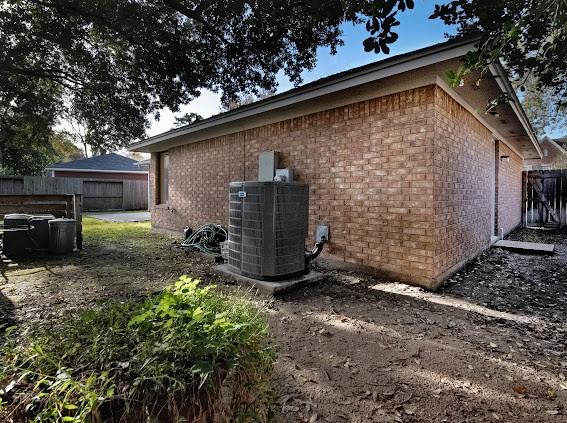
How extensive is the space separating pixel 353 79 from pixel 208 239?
4.49 m

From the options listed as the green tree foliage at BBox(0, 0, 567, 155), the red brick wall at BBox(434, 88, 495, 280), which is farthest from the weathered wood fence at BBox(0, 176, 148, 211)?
the red brick wall at BBox(434, 88, 495, 280)

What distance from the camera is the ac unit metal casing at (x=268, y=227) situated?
13.4 ft

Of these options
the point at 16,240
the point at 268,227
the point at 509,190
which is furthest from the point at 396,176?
the point at 509,190

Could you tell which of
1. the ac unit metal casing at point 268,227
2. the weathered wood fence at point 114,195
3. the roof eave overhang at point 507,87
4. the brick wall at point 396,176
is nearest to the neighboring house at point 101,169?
the weathered wood fence at point 114,195

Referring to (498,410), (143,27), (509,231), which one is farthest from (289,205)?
(509,231)

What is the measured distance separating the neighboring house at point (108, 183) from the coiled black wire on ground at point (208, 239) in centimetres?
1517

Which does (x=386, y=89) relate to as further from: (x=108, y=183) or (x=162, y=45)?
(x=108, y=183)

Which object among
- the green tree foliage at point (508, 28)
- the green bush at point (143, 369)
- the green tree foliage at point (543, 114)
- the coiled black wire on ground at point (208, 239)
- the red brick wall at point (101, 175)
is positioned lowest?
the coiled black wire on ground at point (208, 239)

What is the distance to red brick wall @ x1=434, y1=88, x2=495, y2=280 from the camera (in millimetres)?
4438

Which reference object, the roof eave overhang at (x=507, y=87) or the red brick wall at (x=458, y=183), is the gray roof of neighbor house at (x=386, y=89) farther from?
the red brick wall at (x=458, y=183)

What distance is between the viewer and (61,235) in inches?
248

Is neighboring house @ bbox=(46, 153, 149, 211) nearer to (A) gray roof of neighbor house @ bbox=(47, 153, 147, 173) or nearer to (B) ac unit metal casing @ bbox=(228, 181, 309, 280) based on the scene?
(A) gray roof of neighbor house @ bbox=(47, 153, 147, 173)

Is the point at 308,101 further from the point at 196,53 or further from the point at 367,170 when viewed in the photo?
the point at 196,53

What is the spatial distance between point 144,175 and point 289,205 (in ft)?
76.9
